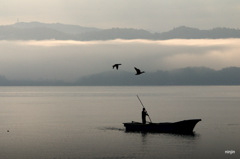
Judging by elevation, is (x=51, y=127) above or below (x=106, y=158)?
above

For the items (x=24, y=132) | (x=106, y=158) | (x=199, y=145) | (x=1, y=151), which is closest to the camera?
(x=106, y=158)

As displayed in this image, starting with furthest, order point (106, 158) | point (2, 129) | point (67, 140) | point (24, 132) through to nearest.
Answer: point (2, 129), point (24, 132), point (67, 140), point (106, 158)

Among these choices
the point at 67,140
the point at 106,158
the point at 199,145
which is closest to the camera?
the point at 106,158

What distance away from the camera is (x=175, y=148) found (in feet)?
148

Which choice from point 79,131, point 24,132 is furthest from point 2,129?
point 79,131

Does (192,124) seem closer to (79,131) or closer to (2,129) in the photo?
(79,131)

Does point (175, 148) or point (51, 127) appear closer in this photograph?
point (175, 148)

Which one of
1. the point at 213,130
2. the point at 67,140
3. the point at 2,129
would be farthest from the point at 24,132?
the point at 213,130

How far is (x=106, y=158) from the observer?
1582 inches

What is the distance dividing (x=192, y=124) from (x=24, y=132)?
22327 millimetres

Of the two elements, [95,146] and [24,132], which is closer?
[95,146]

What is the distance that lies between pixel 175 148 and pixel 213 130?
1919 centimetres

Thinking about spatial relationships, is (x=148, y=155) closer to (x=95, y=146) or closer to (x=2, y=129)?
(x=95, y=146)

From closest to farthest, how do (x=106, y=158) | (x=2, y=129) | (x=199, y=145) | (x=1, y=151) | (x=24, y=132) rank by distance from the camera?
(x=106, y=158) < (x=1, y=151) < (x=199, y=145) < (x=24, y=132) < (x=2, y=129)
